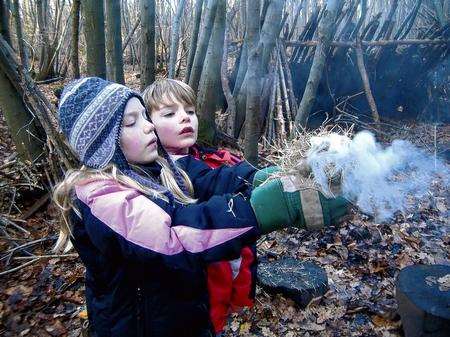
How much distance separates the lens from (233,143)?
20.9 ft

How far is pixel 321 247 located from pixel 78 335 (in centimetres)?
279

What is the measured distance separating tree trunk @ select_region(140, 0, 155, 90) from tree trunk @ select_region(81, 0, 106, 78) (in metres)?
0.70

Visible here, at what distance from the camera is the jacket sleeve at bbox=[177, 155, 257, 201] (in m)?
1.96

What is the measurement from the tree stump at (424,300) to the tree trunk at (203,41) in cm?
450

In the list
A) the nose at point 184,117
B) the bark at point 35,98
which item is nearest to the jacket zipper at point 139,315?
the nose at point 184,117

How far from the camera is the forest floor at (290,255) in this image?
3.26 meters

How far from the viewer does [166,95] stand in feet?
6.90

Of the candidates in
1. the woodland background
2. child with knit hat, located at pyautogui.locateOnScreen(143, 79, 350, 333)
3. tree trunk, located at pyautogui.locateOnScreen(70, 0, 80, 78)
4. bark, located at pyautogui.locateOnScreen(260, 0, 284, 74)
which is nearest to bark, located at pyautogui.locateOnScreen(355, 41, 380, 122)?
the woodland background

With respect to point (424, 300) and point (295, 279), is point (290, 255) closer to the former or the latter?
point (295, 279)

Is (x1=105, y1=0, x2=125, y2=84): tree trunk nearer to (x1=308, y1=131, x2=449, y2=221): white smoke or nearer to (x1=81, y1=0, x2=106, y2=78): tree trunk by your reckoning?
(x1=81, y1=0, x2=106, y2=78): tree trunk

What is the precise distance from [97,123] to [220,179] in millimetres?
727

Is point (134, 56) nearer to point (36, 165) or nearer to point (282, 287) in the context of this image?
point (36, 165)

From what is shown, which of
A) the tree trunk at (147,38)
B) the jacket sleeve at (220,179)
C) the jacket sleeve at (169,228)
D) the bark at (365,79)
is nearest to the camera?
the jacket sleeve at (169,228)

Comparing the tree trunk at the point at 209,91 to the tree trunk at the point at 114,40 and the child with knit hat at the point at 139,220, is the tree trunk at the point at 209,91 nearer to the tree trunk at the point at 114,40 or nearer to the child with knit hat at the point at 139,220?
the tree trunk at the point at 114,40
